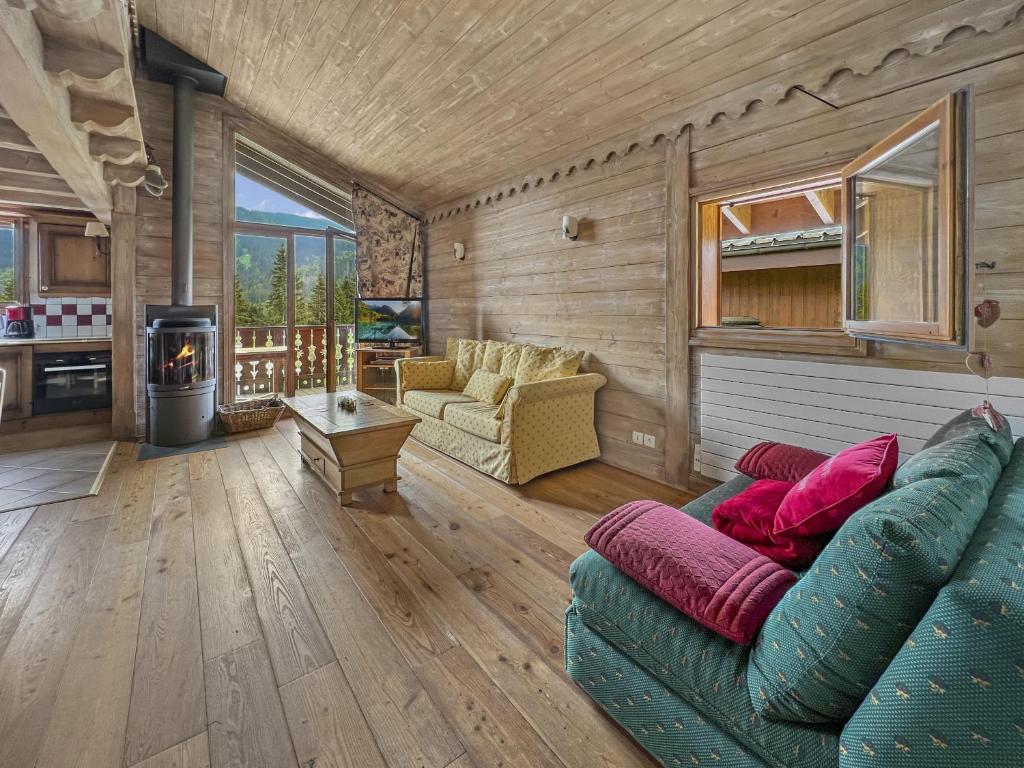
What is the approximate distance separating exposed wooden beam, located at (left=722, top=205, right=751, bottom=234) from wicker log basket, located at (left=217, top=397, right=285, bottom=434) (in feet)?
15.8

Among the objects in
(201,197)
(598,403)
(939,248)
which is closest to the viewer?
(939,248)

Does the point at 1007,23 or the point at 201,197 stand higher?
the point at 201,197

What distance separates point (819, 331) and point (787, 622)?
6.68 feet

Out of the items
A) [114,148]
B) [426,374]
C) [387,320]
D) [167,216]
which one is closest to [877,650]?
[426,374]

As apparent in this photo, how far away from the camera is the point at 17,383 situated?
13.6ft

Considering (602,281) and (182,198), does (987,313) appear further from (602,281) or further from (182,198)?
(182,198)

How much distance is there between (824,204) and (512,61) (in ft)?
10.3

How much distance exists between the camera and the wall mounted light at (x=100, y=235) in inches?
171

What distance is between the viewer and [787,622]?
909mm

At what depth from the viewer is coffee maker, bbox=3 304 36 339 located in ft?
14.0

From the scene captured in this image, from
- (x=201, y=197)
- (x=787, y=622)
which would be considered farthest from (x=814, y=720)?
(x=201, y=197)

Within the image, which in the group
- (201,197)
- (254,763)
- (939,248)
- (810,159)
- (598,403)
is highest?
(201,197)

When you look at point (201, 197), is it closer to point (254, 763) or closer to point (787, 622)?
point (254, 763)

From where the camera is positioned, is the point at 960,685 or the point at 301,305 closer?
the point at 960,685
